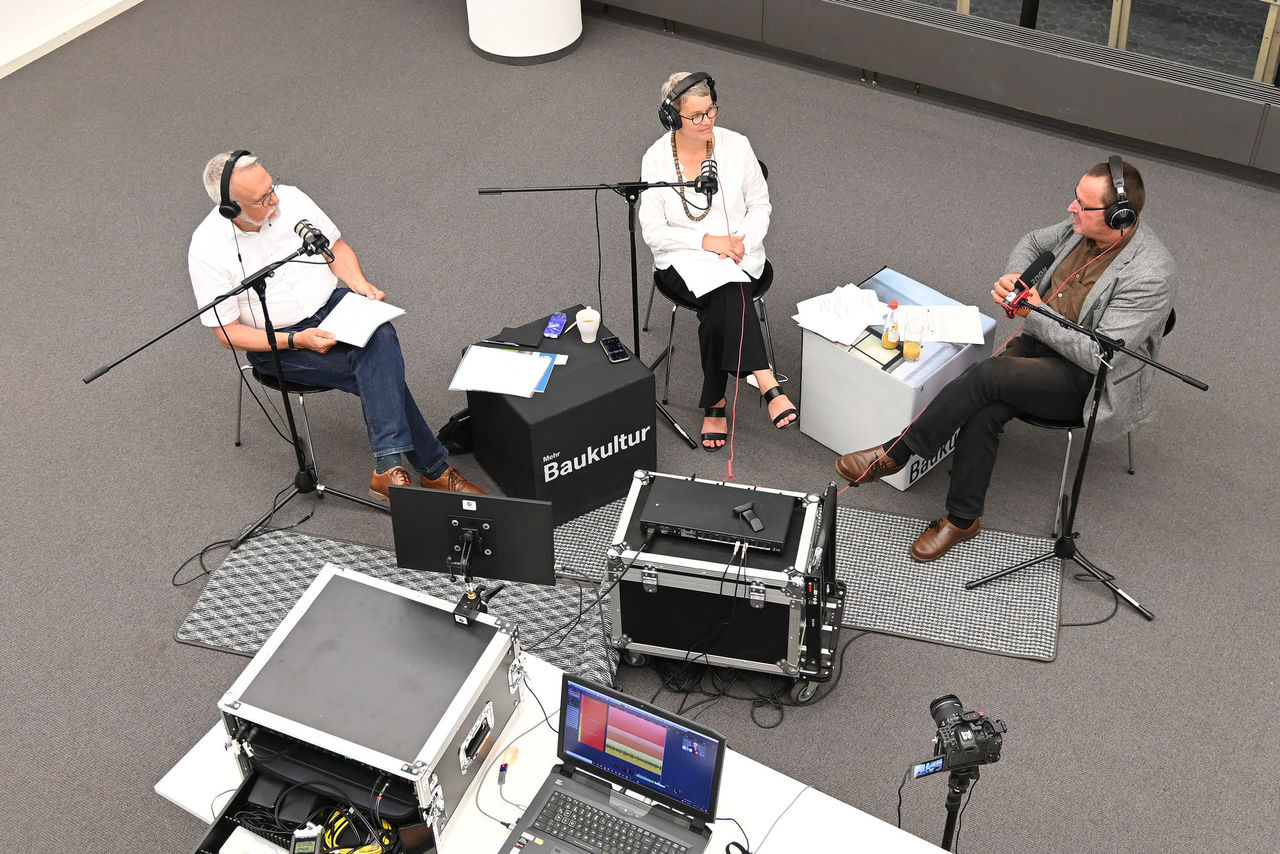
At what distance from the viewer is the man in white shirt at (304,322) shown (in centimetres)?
411

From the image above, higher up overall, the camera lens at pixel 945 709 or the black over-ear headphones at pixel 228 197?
the black over-ear headphones at pixel 228 197

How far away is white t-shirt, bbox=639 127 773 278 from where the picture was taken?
4523 millimetres

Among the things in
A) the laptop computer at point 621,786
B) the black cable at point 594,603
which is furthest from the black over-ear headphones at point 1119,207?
the laptop computer at point 621,786

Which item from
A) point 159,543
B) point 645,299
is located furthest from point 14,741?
point 645,299

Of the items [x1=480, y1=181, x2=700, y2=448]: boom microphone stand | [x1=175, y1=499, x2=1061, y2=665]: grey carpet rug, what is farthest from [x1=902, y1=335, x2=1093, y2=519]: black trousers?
[x1=480, y1=181, x2=700, y2=448]: boom microphone stand

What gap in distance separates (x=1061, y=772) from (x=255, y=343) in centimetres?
289

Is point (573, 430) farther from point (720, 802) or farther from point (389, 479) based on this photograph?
point (720, 802)

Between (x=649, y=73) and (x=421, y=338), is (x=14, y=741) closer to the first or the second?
(x=421, y=338)

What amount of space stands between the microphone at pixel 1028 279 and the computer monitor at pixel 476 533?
179 cm

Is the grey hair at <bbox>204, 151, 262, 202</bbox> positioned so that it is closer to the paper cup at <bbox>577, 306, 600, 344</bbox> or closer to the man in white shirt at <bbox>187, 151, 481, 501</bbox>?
the man in white shirt at <bbox>187, 151, 481, 501</bbox>

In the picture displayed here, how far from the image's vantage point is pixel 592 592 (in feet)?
13.6

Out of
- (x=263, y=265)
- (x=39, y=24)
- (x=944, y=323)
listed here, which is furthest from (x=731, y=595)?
(x=39, y=24)

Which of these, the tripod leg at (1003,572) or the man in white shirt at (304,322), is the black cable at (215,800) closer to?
the man in white shirt at (304,322)

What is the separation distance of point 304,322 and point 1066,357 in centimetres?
259
